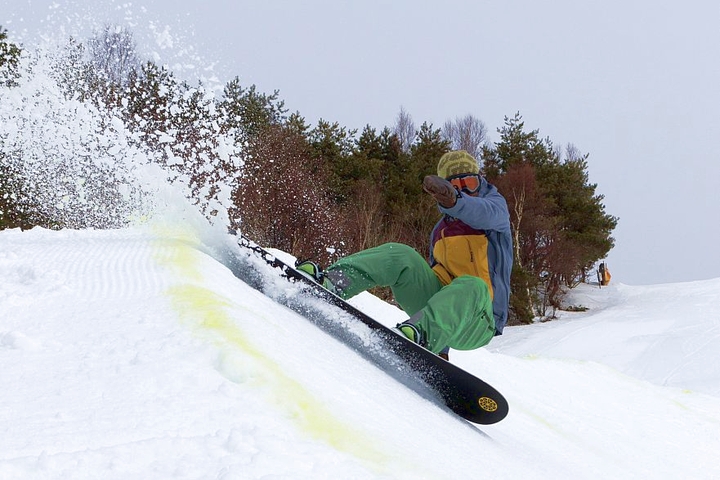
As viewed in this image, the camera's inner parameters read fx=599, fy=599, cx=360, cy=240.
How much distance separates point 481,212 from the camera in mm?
2639

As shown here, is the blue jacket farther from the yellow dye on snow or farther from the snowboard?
the yellow dye on snow

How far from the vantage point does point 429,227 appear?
19.5 m

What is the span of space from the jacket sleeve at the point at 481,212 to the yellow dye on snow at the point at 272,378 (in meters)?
1.26

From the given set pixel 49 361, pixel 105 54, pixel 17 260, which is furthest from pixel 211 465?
Result: pixel 105 54

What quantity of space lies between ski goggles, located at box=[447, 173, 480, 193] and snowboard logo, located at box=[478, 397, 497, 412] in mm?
1078

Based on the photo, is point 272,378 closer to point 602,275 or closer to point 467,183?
point 467,183

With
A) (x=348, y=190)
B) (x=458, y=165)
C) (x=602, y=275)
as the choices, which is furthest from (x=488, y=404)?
(x=602, y=275)

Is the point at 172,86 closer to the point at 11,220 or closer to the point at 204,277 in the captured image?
the point at 204,277

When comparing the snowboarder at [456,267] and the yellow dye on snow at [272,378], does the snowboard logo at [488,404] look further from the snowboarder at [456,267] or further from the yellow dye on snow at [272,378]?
the yellow dye on snow at [272,378]

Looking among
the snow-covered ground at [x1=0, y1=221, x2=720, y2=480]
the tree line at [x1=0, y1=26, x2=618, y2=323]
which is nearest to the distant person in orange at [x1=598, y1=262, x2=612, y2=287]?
the tree line at [x1=0, y1=26, x2=618, y2=323]

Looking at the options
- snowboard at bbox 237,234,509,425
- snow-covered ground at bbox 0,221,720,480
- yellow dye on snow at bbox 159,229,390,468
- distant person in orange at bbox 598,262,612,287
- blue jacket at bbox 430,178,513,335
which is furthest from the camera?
distant person in orange at bbox 598,262,612,287

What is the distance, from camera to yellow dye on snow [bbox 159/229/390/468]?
3.61ft

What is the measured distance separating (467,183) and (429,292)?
56 centimetres

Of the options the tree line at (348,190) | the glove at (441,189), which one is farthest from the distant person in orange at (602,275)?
the glove at (441,189)
